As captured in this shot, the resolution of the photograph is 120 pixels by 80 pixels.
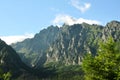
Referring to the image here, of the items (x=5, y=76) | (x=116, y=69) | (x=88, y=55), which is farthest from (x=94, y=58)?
(x=5, y=76)

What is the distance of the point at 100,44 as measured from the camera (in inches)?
1560

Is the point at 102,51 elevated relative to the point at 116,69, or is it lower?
elevated

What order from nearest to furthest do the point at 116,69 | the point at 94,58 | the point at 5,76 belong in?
the point at 116,69 → the point at 94,58 → the point at 5,76

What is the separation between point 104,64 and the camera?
121 ft

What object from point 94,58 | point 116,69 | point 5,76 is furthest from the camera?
point 5,76

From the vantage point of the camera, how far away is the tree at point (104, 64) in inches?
1432

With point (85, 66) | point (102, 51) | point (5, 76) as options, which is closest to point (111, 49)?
point (102, 51)

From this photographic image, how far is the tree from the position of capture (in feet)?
119

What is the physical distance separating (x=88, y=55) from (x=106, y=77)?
403 centimetres

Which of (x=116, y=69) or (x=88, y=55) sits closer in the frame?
(x=116, y=69)

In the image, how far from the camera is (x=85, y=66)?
38.2m

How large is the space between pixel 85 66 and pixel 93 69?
112cm

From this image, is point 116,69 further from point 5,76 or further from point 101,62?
point 5,76

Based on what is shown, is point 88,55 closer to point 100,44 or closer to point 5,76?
point 100,44
